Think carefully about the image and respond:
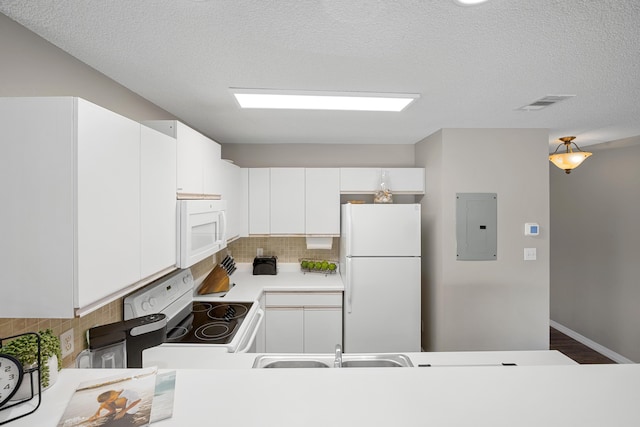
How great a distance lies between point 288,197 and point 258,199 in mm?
333

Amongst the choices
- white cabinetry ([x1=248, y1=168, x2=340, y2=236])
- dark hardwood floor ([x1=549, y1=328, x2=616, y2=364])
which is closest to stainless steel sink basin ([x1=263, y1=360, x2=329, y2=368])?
white cabinetry ([x1=248, y1=168, x2=340, y2=236])

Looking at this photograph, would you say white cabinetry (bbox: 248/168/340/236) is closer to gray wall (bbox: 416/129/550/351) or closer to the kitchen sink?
gray wall (bbox: 416/129/550/351)

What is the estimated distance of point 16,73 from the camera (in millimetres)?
1162

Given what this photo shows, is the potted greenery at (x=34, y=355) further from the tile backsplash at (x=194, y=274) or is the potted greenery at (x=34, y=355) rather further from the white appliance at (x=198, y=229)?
the white appliance at (x=198, y=229)

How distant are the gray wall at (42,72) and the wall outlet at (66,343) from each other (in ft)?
3.44

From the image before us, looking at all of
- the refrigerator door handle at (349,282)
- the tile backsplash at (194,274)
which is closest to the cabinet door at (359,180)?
the tile backsplash at (194,274)

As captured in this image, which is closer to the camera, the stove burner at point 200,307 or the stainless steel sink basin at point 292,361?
the stainless steel sink basin at point 292,361

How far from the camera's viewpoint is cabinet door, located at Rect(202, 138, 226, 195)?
211 cm

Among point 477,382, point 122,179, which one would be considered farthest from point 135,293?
point 477,382

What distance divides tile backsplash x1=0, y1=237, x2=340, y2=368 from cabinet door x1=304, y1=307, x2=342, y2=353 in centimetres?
77

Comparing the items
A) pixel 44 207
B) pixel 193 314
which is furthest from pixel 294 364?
pixel 44 207

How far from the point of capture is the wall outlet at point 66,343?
4.46 ft

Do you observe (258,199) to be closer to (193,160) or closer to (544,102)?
(193,160)

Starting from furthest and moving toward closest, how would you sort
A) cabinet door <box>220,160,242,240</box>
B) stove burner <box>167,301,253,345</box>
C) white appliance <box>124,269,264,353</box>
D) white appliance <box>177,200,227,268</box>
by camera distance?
1. cabinet door <box>220,160,242,240</box>
2. stove burner <box>167,301,253,345</box>
3. white appliance <box>124,269,264,353</box>
4. white appliance <box>177,200,227,268</box>
